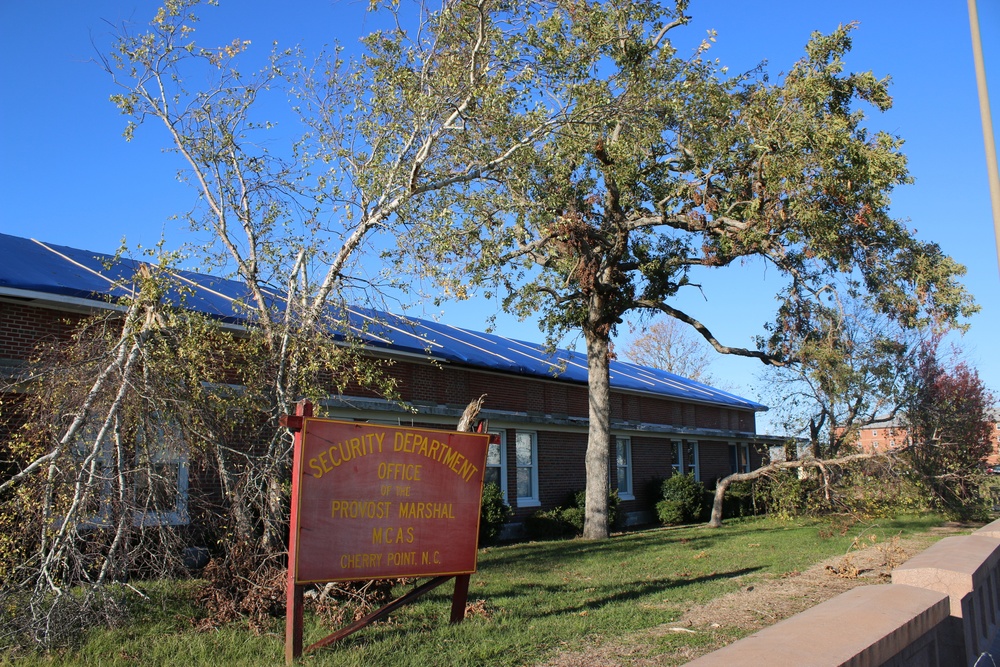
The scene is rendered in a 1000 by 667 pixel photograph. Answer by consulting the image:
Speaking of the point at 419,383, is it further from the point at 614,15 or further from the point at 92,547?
the point at 92,547

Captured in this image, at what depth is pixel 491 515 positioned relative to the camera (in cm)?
1786

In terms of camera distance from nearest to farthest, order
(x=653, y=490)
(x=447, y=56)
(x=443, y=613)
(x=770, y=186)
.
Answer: (x=443, y=613) < (x=447, y=56) < (x=770, y=186) < (x=653, y=490)

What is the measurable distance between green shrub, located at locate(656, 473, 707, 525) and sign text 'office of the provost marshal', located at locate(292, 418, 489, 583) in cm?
1772

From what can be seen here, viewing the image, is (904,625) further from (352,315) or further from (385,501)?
(352,315)

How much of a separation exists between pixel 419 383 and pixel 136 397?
1016 cm

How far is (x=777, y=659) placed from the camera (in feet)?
12.9

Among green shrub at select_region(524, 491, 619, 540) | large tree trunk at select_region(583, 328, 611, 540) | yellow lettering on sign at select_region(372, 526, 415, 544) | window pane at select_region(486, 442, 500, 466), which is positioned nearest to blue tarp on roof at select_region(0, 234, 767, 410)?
large tree trunk at select_region(583, 328, 611, 540)

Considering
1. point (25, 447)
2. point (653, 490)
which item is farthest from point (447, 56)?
point (653, 490)

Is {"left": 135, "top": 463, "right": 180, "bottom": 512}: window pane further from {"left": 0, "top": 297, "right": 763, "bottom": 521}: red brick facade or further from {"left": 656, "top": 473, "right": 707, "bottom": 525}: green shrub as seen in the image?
{"left": 656, "top": 473, "right": 707, "bottom": 525}: green shrub

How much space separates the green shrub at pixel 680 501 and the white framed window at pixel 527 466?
18.5 feet

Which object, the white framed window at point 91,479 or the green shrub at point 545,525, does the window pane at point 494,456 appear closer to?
the green shrub at point 545,525

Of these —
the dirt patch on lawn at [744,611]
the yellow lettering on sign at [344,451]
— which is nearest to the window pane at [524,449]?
the dirt patch on lawn at [744,611]

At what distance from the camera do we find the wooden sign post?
703cm

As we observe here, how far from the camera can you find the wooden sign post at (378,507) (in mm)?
7027
